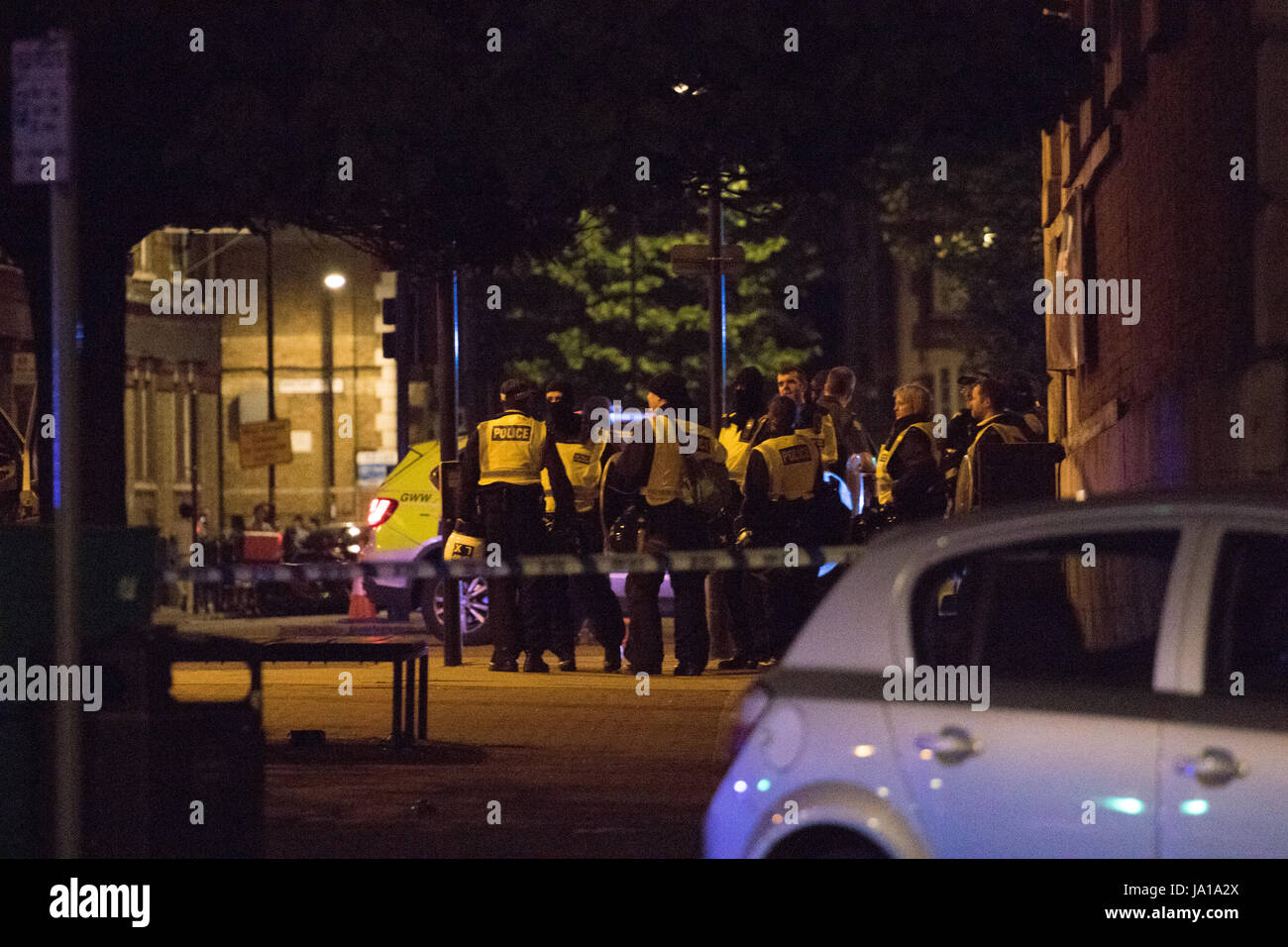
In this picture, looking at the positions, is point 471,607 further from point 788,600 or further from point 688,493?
point 788,600

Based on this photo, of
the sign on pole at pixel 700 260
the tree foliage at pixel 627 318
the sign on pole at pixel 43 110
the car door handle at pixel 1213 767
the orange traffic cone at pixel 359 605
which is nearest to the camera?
the car door handle at pixel 1213 767

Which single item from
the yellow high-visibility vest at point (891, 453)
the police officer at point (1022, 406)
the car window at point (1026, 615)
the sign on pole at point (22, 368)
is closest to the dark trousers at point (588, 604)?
A: the yellow high-visibility vest at point (891, 453)

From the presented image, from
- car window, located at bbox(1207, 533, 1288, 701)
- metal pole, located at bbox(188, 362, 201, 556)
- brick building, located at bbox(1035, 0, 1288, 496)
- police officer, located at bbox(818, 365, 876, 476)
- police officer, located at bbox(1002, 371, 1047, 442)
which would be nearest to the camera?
car window, located at bbox(1207, 533, 1288, 701)

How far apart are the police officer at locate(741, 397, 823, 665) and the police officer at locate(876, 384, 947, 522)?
0.71 meters

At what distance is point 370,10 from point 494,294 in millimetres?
8960

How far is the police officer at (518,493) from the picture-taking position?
17641 mm

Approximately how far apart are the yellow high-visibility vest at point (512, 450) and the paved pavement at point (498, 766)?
139 centimetres

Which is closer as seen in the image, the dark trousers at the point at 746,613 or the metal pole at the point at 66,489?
the metal pole at the point at 66,489

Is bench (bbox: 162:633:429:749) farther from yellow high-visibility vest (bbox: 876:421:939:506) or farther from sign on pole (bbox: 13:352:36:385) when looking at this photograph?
sign on pole (bbox: 13:352:36:385)

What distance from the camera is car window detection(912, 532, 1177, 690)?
625cm

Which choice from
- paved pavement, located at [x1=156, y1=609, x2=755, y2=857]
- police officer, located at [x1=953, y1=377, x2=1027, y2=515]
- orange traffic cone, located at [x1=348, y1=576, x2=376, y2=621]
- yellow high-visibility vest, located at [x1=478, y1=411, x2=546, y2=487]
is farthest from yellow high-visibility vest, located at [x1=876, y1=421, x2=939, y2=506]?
orange traffic cone, located at [x1=348, y1=576, x2=376, y2=621]

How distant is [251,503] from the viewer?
212ft

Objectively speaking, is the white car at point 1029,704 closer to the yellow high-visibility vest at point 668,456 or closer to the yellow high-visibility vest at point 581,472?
the yellow high-visibility vest at point 668,456

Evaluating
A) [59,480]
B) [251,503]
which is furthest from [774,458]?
[251,503]
